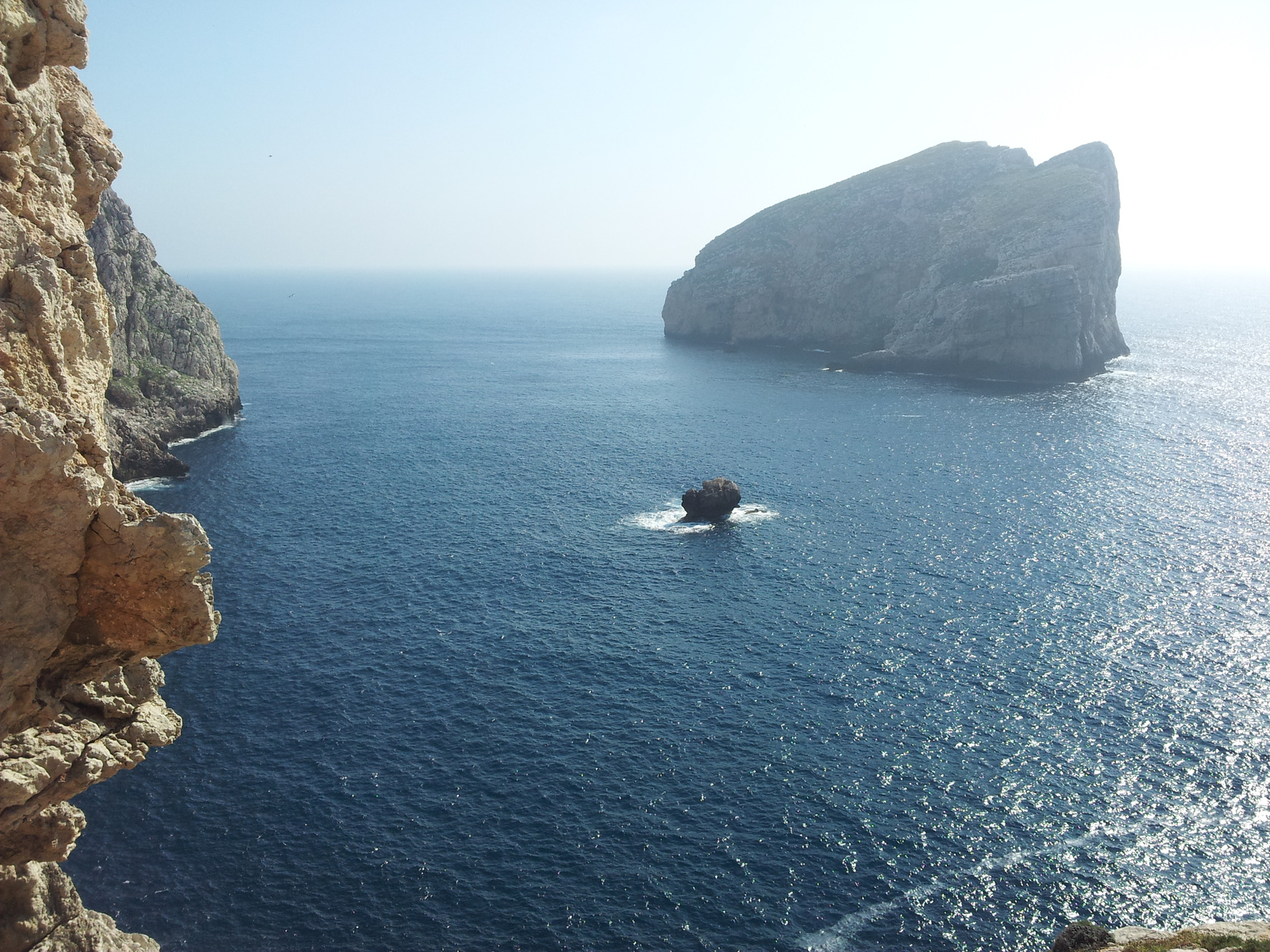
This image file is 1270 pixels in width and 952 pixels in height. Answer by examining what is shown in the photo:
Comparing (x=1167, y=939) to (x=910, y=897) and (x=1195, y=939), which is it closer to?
(x=1195, y=939)

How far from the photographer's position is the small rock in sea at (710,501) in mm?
97688

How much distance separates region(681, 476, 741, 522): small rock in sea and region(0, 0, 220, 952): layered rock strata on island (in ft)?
234

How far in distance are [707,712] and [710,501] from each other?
1580 inches

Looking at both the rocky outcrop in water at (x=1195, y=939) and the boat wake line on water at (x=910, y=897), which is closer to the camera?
the rocky outcrop in water at (x=1195, y=939)

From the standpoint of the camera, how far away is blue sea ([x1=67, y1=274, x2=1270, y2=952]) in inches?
1738

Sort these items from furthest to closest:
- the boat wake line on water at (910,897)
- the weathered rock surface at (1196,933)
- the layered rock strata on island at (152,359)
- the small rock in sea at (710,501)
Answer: the layered rock strata on island at (152,359)
the small rock in sea at (710,501)
the boat wake line on water at (910,897)
the weathered rock surface at (1196,933)

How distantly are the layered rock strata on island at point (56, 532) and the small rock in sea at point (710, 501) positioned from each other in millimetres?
71428

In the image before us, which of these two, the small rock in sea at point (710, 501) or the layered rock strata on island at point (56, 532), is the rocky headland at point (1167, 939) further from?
the small rock in sea at point (710, 501)

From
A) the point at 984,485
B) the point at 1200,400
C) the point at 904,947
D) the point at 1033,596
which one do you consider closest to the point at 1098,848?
the point at 904,947

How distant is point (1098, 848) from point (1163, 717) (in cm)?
1653

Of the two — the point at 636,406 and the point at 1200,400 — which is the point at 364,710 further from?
the point at 1200,400

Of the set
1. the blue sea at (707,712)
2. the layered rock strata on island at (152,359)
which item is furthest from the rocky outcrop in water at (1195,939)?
the layered rock strata on island at (152,359)

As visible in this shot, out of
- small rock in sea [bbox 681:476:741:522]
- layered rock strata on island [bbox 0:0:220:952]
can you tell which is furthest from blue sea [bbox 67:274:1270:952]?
layered rock strata on island [bbox 0:0:220:952]

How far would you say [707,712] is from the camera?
60.2 m
